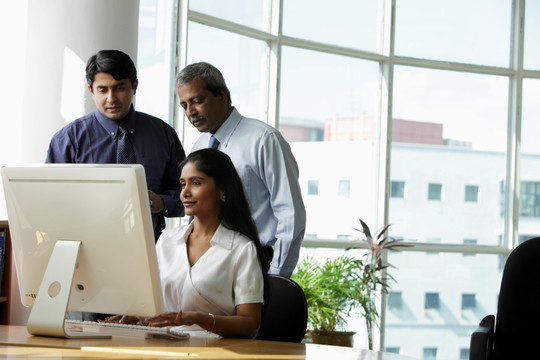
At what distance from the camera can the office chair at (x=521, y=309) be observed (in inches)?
119

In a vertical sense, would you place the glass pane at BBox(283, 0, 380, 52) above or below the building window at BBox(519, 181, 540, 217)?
above

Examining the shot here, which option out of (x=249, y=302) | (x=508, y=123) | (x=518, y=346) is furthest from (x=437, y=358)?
(x=249, y=302)

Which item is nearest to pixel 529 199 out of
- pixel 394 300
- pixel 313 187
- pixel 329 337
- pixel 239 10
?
pixel 394 300

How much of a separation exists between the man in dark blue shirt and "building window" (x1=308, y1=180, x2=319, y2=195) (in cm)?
343

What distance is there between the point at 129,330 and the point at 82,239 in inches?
12.5

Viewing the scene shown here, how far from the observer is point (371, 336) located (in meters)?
6.81

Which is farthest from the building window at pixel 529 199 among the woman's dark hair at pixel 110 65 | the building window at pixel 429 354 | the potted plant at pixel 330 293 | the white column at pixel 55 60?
the woman's dark hair at pixel 110 65

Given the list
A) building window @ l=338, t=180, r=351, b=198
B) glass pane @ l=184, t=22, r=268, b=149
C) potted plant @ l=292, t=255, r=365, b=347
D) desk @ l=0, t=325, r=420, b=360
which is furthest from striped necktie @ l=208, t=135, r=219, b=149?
building window @ l=338, t=180, r=351, b=198

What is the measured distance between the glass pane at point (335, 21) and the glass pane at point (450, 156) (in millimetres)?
524

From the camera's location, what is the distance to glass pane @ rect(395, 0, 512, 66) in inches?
284

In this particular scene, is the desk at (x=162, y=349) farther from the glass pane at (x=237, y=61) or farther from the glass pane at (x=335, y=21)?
the glass pane at (x=335, y=21)

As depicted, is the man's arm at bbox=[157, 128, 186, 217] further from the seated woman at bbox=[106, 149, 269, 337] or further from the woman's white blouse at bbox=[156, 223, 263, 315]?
the woman's white blouse at bbox=[156, 223, 263, 315]

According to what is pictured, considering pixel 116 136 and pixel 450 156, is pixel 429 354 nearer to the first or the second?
pixel 450 156

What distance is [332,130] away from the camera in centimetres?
682
